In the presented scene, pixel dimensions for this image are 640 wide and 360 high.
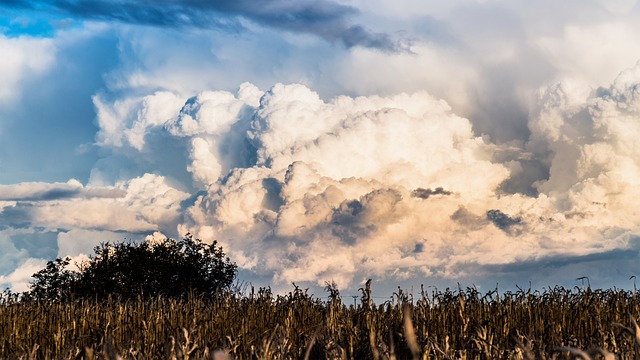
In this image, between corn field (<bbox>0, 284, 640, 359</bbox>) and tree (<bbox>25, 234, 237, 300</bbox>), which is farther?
tree (<bbox>25, 234, 237, 300</bbox>)

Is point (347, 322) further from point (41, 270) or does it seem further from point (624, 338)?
point (41, 270)

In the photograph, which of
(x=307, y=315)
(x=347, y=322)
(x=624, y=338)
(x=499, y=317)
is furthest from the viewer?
(x=307, y=315)

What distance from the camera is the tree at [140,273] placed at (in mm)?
23750

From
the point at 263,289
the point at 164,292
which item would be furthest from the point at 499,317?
the point at 164,292

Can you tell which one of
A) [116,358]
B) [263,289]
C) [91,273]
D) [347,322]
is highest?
[91,273]

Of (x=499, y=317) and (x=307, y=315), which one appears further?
(x=307, y=315)

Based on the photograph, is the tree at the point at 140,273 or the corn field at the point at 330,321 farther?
the tree at the point at 140,273

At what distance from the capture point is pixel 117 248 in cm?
2445

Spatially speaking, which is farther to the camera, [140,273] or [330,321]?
[140,273]

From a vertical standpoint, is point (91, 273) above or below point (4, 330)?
above

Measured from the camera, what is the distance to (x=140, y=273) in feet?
79.3

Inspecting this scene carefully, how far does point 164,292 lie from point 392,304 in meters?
14.9

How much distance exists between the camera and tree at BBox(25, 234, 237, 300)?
23.8 meters

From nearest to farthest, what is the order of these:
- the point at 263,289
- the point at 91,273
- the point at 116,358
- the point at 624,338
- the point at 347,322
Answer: the point at 116,358, the point at 624,338, the point at 347,322, the point at 263,289, the point at 91,273
